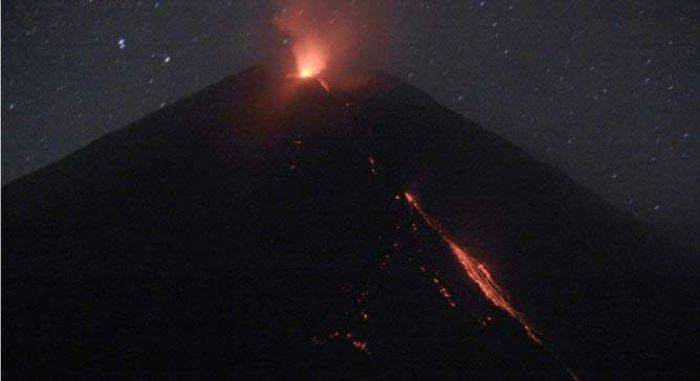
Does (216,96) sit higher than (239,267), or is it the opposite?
(216,96)

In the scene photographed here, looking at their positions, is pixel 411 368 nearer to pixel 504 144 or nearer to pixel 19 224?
pixel 19 224

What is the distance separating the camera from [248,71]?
16344 millimetres

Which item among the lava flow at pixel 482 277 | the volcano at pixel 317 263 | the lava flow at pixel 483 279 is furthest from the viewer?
the lava flow at pixel 482 277

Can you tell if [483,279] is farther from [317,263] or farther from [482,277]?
[317,263]

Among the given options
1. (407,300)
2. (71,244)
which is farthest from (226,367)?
(71,244)

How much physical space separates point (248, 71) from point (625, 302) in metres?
14.0

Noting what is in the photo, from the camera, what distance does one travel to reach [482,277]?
8336mm

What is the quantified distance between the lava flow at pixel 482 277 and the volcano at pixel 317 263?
0.05 metres

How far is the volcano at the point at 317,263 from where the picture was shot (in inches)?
237

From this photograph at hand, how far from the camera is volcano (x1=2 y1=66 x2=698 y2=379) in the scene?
602 centimetres

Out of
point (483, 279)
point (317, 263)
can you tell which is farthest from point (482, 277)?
point (317, 263)

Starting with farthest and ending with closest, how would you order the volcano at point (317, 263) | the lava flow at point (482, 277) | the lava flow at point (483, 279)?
1. the lava flow at point (482, 277)
2. the lava flow at point (483, 279)
3. the volcano at point (317, 263)

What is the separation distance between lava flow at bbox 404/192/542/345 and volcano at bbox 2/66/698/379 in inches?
2.0

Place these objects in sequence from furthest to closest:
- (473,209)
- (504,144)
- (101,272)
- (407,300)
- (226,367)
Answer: (504,144) < (473,209) < (101,272) < (407,300) < (226,367)
